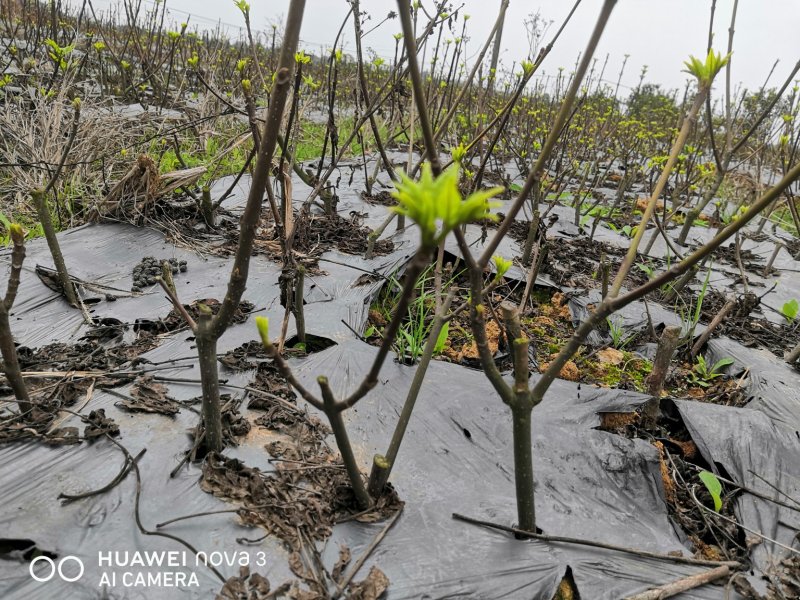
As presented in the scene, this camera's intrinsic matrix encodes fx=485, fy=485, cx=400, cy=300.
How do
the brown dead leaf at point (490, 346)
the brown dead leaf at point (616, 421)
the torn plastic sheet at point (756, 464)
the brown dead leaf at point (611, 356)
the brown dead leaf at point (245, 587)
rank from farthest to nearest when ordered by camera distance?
1. the brown dead leaf at point (611, 356)
2. the brown dead leaf at point (490, 346)
3. the brown dead leaf at point (616, 421)
4. the torn plastic sheet at point (756, 464)
5. the brown dead leaf at point (245, 587)

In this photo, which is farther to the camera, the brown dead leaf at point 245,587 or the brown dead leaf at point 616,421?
the brown dead leaf at point 616,421

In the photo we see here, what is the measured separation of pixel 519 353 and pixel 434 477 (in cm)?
66

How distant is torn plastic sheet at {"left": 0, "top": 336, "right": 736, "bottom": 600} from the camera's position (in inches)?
47.6

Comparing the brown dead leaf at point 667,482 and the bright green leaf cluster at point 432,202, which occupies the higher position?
the bright green leaf cluster at point 432,202

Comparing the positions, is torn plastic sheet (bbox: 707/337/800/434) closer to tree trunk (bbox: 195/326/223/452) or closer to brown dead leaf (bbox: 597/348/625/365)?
brown dead leaf (bbox: 597/348/625/365)

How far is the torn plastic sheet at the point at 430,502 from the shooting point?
1.21 metres

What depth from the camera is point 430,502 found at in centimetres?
146

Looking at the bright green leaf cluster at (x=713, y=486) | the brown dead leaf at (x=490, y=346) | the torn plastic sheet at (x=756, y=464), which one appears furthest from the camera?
the brown dead leaf at (x=490, y=346)

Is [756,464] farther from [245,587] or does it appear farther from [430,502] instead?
[245,587]

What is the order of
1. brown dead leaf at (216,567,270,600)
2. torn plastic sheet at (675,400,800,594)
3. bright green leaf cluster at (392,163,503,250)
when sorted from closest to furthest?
1. bright green leaf cluster at (392,163,503,250)
2. brown dead leaf at (216,567,270,600)
3. torn plastic sheet at (675,400,800,594)

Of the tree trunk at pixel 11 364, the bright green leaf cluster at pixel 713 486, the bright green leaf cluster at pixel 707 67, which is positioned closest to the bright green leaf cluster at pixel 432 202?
the bright green leaf cluster at pixel 707 67

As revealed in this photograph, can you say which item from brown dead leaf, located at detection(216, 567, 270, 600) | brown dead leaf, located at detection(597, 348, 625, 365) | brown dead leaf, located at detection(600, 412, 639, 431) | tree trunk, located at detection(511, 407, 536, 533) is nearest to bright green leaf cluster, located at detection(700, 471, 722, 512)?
brown dead leaf, located at detection(600, 412, 639, 431)

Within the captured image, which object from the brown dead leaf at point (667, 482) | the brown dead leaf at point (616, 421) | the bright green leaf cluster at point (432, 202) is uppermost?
the bright green leaf cluster at point (432, 202)

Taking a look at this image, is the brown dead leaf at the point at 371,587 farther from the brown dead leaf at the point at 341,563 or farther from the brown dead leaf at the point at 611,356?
the brown dead leaf at the point at 611,356
